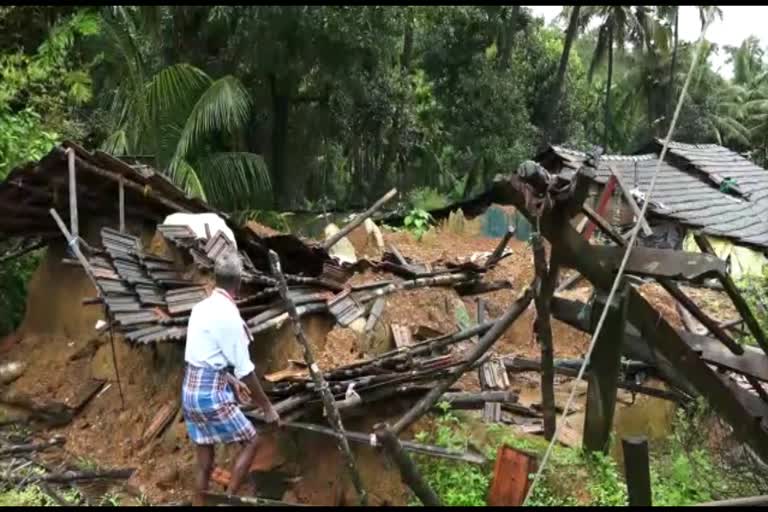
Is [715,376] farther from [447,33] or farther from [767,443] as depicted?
[447,33]

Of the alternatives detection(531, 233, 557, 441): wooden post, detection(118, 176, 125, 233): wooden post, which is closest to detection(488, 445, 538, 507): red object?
detection(531, 233, 557, 441): wooden post

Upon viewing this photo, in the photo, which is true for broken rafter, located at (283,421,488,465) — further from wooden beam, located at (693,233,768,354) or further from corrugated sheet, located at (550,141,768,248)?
corrugated sheet, located at (550,141,768,248)

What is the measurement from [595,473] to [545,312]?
1.31 meters

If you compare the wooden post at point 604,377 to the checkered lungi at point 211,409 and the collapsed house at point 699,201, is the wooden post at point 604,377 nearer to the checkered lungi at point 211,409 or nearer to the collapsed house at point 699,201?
the checkered lungi at point 211,409

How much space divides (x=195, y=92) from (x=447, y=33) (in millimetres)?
11837

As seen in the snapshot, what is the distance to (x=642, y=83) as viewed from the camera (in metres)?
35.5

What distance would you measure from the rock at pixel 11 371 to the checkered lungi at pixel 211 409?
5.34 meters

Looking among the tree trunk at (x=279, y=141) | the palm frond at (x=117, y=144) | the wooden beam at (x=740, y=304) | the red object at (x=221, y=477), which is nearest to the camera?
the wooden beam at (x=740, y=304)

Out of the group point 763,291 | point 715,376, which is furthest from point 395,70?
point 715,376

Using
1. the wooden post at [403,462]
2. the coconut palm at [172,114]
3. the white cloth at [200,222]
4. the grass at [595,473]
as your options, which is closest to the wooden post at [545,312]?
the grass at [595,473]

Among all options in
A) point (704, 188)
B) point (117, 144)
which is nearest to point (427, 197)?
point (704, 188)

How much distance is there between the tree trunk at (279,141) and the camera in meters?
20.7

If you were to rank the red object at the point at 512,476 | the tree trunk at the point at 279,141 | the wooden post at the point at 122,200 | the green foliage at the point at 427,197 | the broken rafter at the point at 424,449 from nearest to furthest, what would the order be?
the red object at the point at 512,476, the broken rafter at the point at 424,449, the wooden post at the point at 122,200, the tree trunk at the point at 279,141, the green foliage at the point at 427,197

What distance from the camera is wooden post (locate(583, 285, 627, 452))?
15.6 feet
